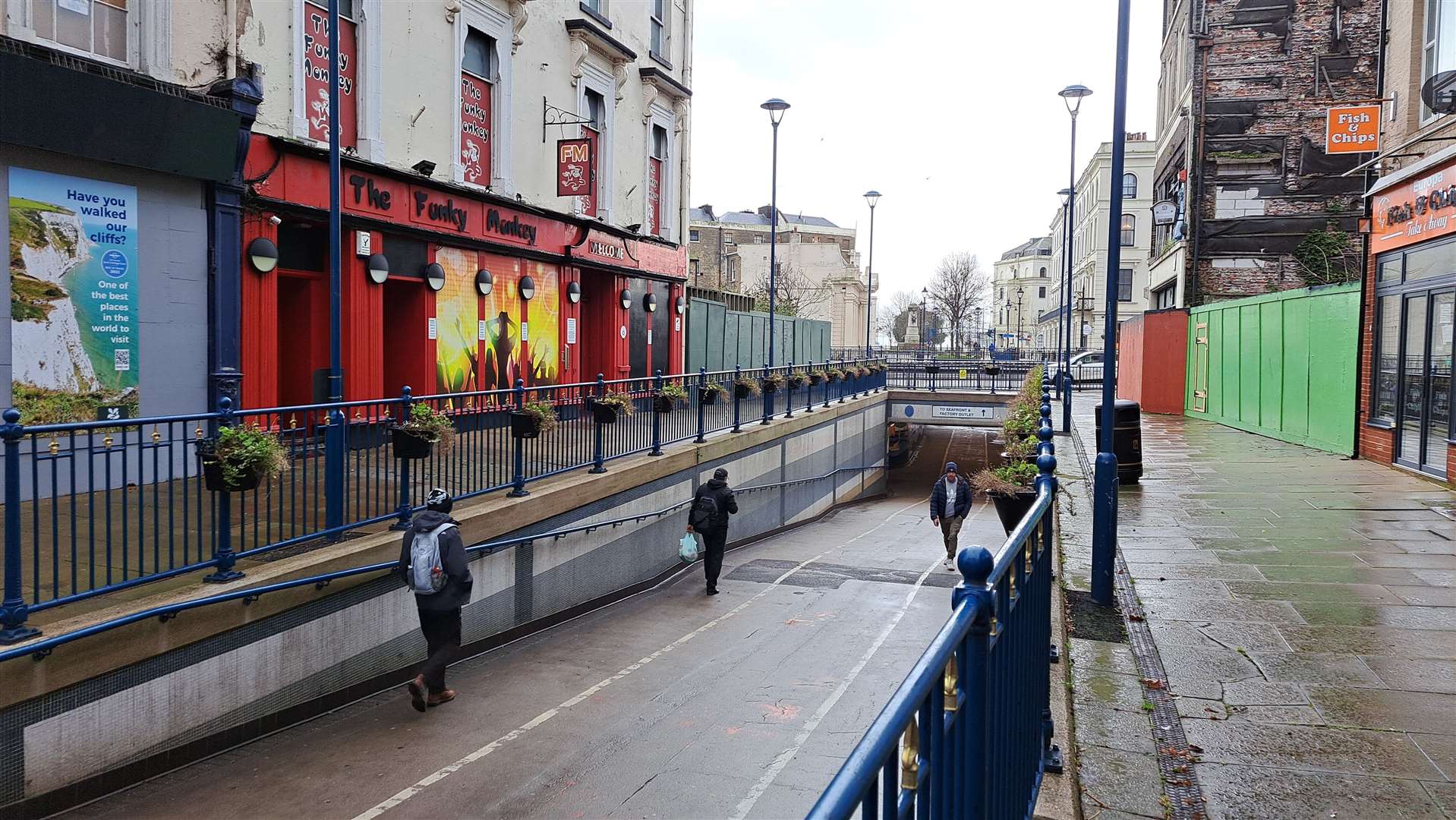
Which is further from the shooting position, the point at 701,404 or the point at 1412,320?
the point at 701,404

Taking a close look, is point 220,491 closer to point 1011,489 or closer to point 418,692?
point 418,692

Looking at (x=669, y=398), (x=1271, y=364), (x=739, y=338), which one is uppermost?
(x=739, y=338)

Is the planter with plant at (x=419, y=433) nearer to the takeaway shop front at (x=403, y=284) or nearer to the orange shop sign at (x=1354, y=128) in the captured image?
the takeaway shop front at (x=403, y=284)

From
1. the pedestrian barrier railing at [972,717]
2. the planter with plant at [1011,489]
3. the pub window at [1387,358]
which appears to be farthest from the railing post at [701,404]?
the pedestrian barrier railing at [972,717]

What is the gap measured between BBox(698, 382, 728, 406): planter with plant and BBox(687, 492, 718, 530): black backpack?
293 cm

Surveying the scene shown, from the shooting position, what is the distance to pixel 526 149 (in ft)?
62.5

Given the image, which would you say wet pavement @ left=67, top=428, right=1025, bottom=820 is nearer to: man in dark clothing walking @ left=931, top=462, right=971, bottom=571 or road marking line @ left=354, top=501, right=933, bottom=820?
road marking line @ left=354, top=501, right=933, bottom=820

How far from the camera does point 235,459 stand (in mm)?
7219

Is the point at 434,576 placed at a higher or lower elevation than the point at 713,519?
higher

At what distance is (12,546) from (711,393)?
12.1 metres

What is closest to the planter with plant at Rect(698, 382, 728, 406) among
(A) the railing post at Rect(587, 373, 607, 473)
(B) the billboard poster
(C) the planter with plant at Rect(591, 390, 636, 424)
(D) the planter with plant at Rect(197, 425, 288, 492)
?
(C) the planter with plant at Rect(591, 390, 636, 424)

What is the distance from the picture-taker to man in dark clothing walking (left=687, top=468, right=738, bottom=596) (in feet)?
45.6

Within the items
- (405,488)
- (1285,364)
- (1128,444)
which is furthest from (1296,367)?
(405,488)

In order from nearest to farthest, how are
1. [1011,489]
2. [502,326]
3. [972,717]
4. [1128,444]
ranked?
[972,717], [1011,489], [1128,444], [502,326]
